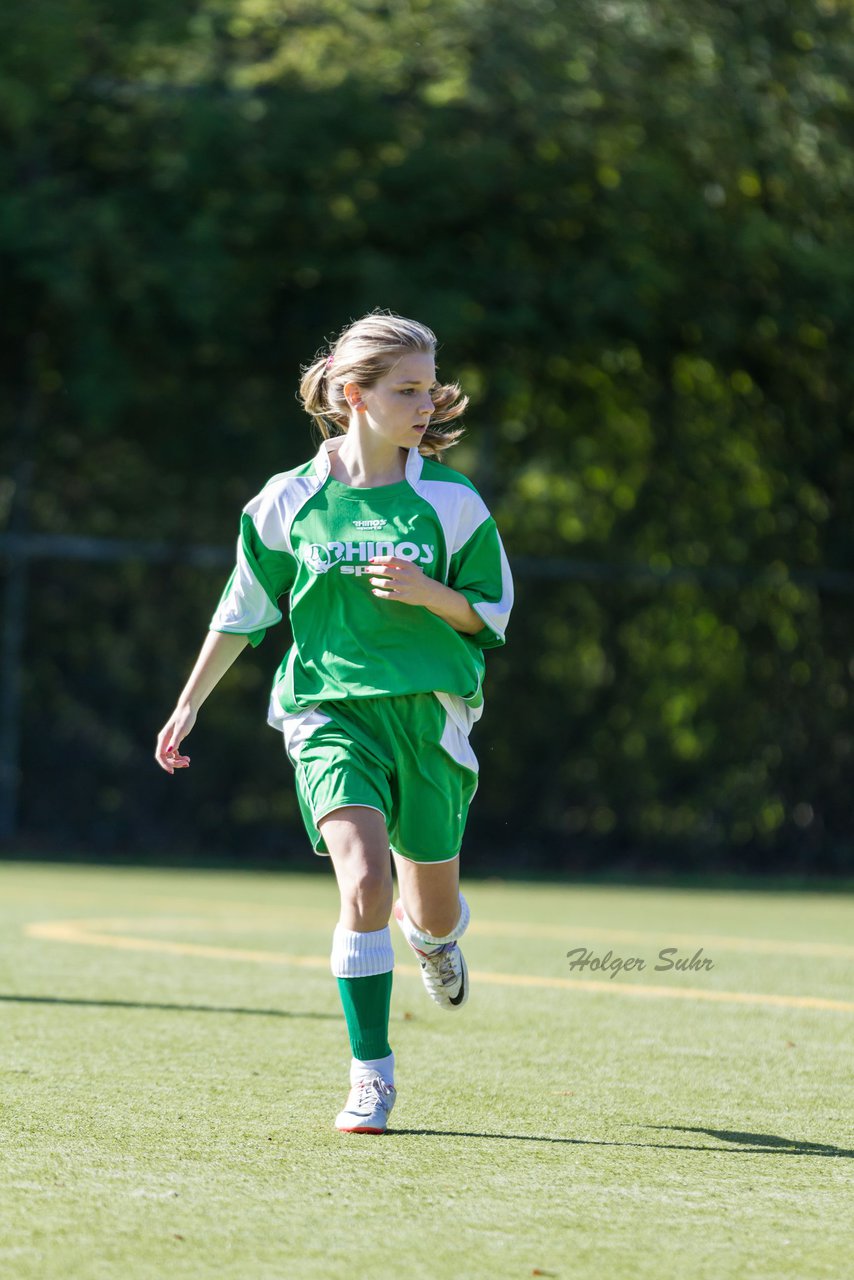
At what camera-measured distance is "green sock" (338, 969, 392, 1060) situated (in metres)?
4.43

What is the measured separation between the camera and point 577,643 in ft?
50.9

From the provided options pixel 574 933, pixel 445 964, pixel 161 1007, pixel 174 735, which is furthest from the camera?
pixel 574 933

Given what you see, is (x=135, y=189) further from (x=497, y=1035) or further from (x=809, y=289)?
(x=497, y=1035)

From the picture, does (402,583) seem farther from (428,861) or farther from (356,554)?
(428,861)

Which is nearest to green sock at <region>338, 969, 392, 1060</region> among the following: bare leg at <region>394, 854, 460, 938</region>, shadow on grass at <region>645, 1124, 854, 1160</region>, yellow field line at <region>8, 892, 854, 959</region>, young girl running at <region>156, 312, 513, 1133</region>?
young girl running at <region>156, 312, 513, 1133</region>

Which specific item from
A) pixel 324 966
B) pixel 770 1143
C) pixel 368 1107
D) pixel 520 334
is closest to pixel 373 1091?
pixel 368 1107

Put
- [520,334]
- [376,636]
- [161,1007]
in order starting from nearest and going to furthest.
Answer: [376,636] → [161,1007] → [520,334]

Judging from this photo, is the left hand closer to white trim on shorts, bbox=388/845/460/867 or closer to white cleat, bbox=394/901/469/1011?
white trim on shorts, bbox=388/845/460/867

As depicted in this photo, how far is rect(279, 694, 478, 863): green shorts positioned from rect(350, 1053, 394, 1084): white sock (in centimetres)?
53

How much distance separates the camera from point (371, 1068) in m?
4.37

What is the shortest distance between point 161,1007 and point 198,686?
207cm

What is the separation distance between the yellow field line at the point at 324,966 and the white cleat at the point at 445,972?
79.2 inches

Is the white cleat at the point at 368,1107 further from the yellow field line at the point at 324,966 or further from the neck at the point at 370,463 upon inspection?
the yellow field line at the point at 324,966

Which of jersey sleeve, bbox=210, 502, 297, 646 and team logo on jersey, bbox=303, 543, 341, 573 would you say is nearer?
team logo on jersey, bbox=303, 543, 341, 573
